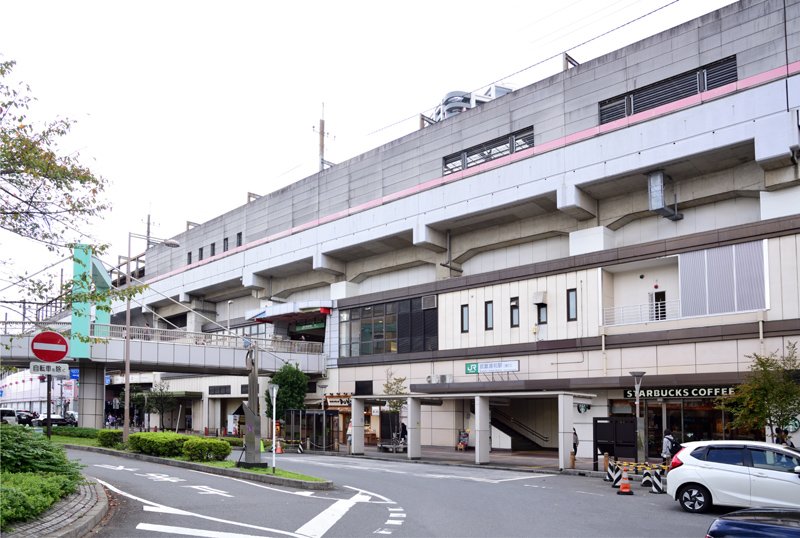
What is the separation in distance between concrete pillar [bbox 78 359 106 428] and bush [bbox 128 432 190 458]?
1387 centimetres

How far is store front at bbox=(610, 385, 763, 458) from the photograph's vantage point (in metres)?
Result: 30.0

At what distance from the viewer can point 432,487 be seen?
22016 mm

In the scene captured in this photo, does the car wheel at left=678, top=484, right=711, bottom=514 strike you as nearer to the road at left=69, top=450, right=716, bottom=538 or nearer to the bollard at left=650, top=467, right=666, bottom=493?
the road at left=69, top=450, right=716, bottom=538

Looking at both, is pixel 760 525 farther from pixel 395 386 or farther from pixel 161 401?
pixel 161 401

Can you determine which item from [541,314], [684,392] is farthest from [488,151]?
[684,392]

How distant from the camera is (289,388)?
47094 mm

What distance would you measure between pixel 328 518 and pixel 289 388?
108ft

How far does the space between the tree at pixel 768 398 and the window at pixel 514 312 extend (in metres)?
14.0

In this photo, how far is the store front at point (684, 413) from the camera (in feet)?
98.4

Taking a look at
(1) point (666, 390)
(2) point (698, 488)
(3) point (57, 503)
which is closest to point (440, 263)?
(1) point (666, 390)

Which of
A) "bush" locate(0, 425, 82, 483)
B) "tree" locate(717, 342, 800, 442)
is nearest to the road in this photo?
"bush" locate(0, 425, 82, 483)

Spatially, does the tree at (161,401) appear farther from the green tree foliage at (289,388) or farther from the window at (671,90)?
the window at (671,90)

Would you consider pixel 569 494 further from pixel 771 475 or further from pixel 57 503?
pixel 57 503

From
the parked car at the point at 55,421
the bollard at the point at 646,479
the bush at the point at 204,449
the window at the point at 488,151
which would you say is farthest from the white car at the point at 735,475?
the parked car at the point at 55,421
